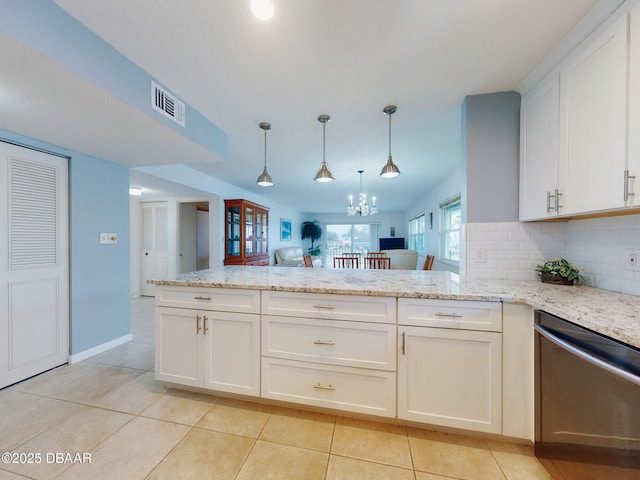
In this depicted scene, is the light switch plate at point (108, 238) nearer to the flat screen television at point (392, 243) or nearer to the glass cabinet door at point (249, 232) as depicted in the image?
the glass cabinet door at point (249, 232)

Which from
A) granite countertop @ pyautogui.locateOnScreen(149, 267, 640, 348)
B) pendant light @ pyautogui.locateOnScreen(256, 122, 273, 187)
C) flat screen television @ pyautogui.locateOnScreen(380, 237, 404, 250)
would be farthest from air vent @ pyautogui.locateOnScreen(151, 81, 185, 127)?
flat screen television @ pyautogui.locateOnScreen(380, 237, 404, 250)

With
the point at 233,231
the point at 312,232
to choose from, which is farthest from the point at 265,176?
the point at 312,232

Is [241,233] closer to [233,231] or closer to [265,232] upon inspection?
[233,231]

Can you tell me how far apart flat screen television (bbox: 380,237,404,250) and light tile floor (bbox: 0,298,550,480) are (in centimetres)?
719

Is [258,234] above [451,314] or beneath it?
above

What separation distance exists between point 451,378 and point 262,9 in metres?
2.13

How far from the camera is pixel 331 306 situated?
5.06 feet

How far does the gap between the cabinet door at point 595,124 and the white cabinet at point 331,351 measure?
1.16 m

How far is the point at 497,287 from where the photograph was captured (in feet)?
5.16

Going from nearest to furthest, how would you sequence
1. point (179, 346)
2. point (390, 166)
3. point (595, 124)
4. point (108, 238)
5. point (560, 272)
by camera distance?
point (595, 124), point (560, 272), point (179, 346), point (390, 166), point (108, 238)

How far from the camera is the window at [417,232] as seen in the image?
6824 millimetres

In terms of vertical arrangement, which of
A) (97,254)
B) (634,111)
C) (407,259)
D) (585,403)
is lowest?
(585,403)

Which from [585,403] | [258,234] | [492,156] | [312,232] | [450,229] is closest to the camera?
[585,403]

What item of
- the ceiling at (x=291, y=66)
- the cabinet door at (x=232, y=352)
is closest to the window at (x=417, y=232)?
the ceiling at (x=291, y=66)
